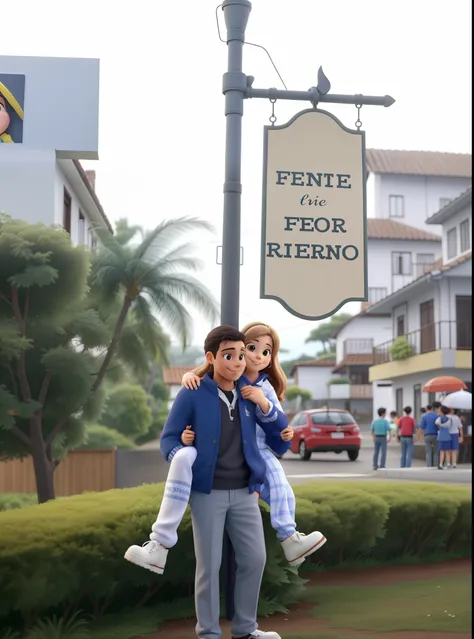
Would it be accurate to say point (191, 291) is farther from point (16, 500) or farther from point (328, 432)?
point (328, 432)

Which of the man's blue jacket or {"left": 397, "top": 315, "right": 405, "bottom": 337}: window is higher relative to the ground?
{"left": 397, "top": 315, "right": 405, "bottom": 337}: window

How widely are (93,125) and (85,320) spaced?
721cm

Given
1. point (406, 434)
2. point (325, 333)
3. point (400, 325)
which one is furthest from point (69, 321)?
point (325, 333)

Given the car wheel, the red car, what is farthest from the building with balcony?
the red car

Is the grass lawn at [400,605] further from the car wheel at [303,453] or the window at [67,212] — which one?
the car wheel at [303,453]

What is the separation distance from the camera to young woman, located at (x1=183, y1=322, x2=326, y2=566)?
16.3 ft

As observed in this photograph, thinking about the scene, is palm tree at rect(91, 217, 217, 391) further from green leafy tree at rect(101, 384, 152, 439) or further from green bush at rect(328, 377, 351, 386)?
green bush at rect(328, 377, 351, 386)

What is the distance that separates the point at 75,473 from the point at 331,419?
8.50 m

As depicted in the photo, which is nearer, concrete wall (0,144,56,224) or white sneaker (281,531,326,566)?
white sneaker (281,531,326,566)

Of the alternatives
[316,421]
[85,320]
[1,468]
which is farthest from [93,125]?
[316,421]

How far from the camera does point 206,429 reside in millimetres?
4797

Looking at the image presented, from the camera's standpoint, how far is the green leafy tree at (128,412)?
99.5ft

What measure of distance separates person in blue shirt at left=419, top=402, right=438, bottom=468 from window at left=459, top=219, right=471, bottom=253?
11378mm

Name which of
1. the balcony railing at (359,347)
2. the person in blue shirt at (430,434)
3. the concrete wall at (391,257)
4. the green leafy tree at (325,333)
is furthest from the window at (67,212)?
the green leafy tree at (325,333)
